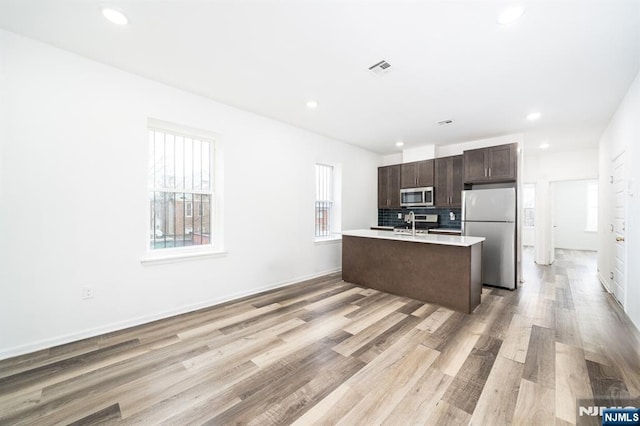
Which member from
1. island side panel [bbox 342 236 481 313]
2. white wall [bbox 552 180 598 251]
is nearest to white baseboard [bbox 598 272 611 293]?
island side panel [bbox 342 236 481 313]

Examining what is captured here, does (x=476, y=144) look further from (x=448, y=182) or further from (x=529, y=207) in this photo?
(x=529, y=207)

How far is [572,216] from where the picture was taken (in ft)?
27.6

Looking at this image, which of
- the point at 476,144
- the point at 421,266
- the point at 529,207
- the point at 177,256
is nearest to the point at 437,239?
the point at 421,266

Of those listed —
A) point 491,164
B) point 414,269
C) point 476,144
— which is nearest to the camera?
point 414,269

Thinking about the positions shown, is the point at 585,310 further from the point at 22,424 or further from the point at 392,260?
the point at 22,424

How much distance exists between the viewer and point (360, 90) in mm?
3150

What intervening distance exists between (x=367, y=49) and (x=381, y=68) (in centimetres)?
35

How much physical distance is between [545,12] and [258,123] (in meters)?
3.33

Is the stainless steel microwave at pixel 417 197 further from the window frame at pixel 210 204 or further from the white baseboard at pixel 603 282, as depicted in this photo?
the window frame at pixel 210 204

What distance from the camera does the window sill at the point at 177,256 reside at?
9.65 ft

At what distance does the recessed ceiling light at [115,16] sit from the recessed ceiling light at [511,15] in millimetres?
2865

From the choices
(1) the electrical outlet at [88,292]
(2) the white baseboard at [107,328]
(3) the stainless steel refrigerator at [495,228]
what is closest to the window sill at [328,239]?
(2) the white baseboard at [107,328]

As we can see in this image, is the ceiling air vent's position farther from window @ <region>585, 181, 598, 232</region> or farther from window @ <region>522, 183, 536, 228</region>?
window @ <region>585, 181, 598, 232</region>

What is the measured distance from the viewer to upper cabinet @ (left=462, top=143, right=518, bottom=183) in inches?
175
